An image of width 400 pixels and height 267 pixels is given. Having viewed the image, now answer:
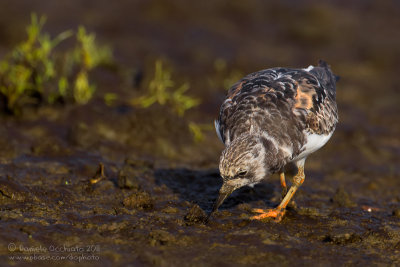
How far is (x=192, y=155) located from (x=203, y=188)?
1.76 metres

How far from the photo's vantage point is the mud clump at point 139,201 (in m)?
6.81

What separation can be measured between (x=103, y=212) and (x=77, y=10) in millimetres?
9250

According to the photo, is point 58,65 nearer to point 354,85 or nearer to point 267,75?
point 267,75

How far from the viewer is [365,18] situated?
52.2 ft

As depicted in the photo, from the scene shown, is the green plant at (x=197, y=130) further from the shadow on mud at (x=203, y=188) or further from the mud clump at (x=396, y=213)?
the mud clump at (x=396, y=213)

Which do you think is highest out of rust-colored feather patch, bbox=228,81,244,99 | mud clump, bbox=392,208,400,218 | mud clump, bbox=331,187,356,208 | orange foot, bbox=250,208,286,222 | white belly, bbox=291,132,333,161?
rust-colored feather patch, bbox=228,81,244,99

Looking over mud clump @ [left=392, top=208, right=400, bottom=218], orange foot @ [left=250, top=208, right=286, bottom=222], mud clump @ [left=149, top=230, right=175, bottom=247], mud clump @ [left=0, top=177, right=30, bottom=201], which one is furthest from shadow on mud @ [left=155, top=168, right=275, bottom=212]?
mud clump @ [left=0, top=177, right=30, bottom=201]

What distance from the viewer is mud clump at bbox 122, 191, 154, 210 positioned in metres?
6.81

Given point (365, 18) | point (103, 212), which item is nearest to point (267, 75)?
point (103, 212)

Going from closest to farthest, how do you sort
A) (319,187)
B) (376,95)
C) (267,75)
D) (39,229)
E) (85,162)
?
1. (39,229)
2. (267,75)
3. (85,162)
4. (319,187)
5. (376,95)

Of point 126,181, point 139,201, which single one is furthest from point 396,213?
point 126,181

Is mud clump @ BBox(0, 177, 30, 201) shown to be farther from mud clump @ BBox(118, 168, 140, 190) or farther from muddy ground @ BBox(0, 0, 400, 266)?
mud clump @ BBox(118, 168, 140, 190)

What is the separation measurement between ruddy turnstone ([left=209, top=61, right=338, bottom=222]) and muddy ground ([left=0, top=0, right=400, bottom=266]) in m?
0.62

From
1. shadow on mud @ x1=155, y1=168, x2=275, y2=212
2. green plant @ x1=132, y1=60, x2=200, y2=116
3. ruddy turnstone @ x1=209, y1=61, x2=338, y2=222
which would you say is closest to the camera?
ruddy turnstone @ x1=209, y1=61, x2=338, y2=222
